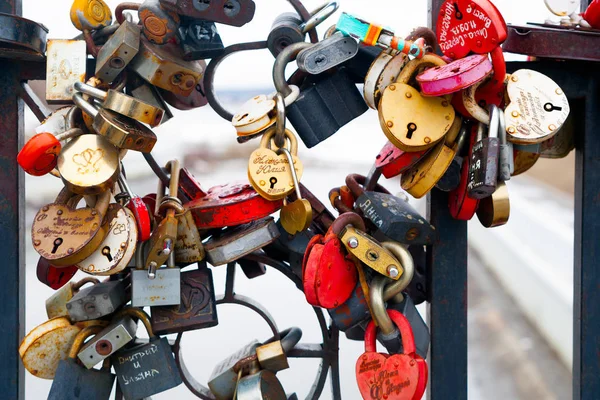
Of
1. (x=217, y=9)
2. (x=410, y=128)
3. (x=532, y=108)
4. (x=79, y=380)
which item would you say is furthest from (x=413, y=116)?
(x=79, y=380)

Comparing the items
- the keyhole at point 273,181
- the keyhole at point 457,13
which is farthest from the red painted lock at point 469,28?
the keyhole at point 273,181

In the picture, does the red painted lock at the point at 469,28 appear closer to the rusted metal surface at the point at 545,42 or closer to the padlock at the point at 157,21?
the rusted metal surface at the point at 545,42

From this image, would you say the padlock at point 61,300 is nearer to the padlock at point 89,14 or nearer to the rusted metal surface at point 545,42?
the padlock at point 89,14

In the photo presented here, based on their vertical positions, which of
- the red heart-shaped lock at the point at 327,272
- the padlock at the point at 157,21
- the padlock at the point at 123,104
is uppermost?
the padlock at the point at 157,21

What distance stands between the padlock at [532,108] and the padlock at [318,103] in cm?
16

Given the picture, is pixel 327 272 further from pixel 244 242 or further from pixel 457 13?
pixel 457 13

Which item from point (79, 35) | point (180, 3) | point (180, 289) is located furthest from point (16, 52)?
point (180, 289)

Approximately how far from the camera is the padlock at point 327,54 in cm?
73

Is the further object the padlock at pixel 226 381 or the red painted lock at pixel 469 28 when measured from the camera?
the padlock at pixel 226 381

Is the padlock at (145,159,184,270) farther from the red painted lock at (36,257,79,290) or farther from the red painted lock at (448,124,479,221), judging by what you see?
the red painted lock at (448,124,479,221)

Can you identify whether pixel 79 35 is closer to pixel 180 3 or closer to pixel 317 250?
pixel 180 3

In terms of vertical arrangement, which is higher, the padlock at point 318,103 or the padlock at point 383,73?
the padlock at point 383,73

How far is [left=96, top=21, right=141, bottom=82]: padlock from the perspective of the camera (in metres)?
0.74

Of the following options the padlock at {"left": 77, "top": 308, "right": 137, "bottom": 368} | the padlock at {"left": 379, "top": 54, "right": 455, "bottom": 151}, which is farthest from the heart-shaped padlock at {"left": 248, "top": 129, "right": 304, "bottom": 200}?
the padlock at {"left": 77, "top": 308, "right": 137, "bottom": 368}
